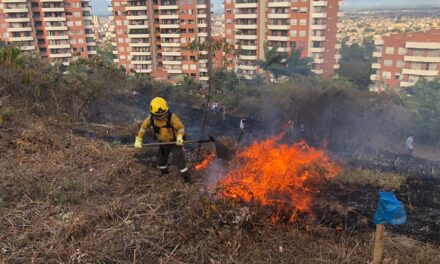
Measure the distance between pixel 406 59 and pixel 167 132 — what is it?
4161 cm

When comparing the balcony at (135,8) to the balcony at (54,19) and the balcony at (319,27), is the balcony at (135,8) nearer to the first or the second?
the balcony at (54,19)

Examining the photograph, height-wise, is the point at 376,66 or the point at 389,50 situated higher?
the point at 389,50

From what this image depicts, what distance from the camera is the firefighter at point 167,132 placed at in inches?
257

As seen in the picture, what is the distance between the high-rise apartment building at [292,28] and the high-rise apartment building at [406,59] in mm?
5961

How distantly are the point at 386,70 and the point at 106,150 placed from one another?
41.9 m

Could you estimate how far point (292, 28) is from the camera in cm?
4822

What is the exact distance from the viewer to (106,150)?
27.1 feet

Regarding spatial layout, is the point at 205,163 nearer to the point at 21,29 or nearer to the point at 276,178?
the point at 276,178

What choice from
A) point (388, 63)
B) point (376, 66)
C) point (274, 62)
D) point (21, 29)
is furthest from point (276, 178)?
point (21, 29)

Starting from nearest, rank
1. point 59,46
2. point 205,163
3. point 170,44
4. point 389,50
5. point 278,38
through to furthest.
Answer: point 205,163, point 389,50, point 278,38, point 170,44, point 59,46

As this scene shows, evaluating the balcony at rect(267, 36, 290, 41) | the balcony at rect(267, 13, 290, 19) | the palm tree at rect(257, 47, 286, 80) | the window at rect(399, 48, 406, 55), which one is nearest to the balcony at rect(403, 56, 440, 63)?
the window at rect(399, 48, 406, 55)

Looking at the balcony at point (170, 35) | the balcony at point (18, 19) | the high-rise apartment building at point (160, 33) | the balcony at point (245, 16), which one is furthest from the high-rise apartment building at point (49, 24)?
the balcony at point (245, 16)

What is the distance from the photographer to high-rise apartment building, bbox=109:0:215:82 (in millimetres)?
53094

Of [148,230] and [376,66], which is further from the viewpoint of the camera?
[376,66]
